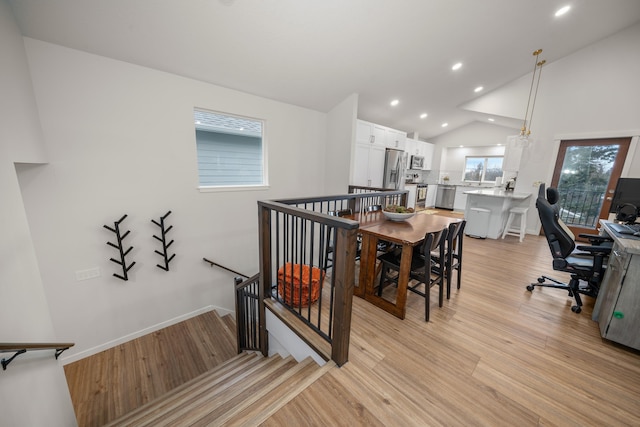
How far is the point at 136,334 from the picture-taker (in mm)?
3014

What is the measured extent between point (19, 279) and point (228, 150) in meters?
2.63

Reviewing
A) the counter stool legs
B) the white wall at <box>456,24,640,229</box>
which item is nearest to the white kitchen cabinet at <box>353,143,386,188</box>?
the counter stool legs

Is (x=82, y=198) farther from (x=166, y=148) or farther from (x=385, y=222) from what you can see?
(x=385, y=222)

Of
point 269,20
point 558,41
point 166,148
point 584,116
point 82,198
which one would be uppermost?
point 558,41

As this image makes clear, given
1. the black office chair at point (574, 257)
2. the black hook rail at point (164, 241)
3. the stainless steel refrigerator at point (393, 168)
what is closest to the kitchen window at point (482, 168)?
the stainless steel refrigerator at point (393, 168)

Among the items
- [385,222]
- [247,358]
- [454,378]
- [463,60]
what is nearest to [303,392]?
[454,378]

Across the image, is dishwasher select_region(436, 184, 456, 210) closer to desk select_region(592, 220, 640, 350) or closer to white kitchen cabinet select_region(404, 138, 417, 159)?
white kitchen cabinet select_region(404, 138, 417, 159)

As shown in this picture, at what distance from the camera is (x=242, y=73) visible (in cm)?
313

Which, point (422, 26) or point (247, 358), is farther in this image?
point (422, 26)

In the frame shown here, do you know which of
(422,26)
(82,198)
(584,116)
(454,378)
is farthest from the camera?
(584,116)

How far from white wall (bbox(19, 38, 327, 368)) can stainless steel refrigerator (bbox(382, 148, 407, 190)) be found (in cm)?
307

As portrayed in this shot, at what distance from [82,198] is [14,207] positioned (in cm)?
100

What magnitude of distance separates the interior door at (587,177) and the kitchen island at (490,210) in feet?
2.57

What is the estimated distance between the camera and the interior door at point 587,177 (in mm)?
4348
